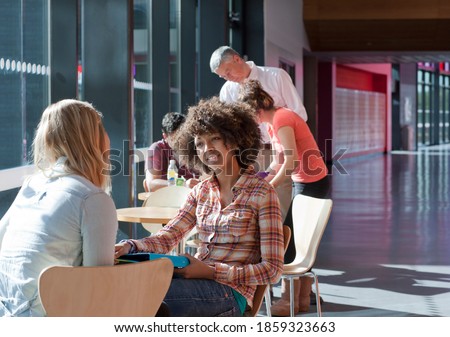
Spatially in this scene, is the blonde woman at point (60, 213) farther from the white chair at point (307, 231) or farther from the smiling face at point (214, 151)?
the white chair at point (307, 231)

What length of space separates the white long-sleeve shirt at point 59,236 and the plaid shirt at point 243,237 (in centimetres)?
58

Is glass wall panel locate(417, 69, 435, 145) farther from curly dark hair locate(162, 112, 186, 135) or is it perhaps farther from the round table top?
the round table top

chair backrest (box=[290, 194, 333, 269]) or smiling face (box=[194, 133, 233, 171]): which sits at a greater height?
smiling face (box=[194, 133, 233, 171])

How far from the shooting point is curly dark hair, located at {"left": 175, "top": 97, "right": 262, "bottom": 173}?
3047mm

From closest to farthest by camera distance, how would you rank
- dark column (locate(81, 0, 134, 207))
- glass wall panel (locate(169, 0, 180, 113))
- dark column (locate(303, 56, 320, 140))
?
dark column (locate(81, 0, 134, 207)) < glass wall panel (locate(169, 0, 180, 113)) < dark column (locate(303, 56, 320, 140))

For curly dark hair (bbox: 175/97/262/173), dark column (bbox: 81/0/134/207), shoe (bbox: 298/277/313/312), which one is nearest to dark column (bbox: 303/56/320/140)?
dark column (bbox: 81/0/134/207)

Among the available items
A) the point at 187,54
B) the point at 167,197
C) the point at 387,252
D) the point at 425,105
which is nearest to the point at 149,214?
the point at 167,197

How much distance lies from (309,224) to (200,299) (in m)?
1.68

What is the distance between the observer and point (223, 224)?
9.77ft

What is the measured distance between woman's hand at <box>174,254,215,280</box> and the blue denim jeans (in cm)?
2

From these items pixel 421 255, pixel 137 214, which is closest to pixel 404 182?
pixel 421 255

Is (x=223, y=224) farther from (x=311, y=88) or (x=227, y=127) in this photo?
(x=311, y=88)

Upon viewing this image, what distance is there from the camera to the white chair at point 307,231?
4258 mm

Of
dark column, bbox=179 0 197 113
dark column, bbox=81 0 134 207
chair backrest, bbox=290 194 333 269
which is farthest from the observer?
dark column, bbox=179 0 197 113
